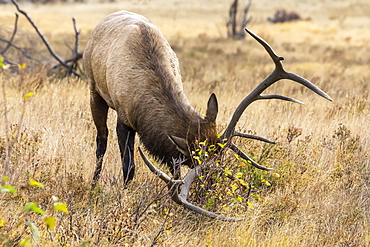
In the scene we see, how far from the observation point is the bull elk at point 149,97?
177 inches

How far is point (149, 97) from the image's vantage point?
16.1ft

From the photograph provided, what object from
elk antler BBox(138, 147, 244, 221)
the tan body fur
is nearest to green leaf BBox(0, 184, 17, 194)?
elk antler BBox(138, 147, 244, 221)

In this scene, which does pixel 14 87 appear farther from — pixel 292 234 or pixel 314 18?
pixel 314 18

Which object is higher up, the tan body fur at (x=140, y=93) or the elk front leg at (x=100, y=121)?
the tan body fur at (x=140, y=93)

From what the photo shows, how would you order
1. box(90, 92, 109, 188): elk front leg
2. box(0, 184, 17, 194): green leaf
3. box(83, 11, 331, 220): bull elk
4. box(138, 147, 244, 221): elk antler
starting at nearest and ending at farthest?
box(0, 184, 17, 194): green leaf, box(138, 147, 244, 221): elk antler, box(83, 11, 331, 220): bull elk, box(90, 92, 109, 188): elk front leg

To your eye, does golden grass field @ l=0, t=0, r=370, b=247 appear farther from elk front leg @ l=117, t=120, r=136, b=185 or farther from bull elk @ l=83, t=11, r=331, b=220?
bull elk @ l=83, t=11, r=331, b=220

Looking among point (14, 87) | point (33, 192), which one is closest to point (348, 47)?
point (14, 87)

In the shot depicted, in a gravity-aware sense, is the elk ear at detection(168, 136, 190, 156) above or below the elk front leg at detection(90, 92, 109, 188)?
above

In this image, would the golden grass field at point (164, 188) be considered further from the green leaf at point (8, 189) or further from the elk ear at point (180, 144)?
the elk ear at point (180, 144)

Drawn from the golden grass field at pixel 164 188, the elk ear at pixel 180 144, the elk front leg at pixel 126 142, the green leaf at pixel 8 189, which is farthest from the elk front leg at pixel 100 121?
the green leaf at pixel 8 189

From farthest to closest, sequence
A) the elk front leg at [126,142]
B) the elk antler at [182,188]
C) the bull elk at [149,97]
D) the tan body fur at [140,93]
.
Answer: the elk front leg at [126,142] → the tan body fur at [140,93] → the bull elk at [149,97] → the elk antler at [182,188]

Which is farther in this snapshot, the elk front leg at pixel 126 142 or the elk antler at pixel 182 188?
the elk front leg at pixel 126 142

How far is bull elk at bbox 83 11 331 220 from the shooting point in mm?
4500

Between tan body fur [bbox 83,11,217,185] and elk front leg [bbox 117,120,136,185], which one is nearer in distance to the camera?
tan body fur [bbox 83,11,217,185]
